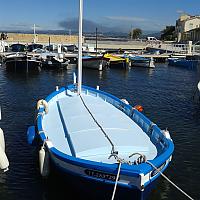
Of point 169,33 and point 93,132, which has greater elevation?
point 169,33

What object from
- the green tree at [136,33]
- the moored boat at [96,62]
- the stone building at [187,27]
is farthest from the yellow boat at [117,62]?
the green tree at [136,33]

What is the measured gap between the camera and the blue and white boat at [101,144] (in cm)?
914

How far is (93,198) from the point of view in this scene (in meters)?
10.3

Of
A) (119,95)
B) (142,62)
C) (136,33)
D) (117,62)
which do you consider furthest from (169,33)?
(119,95)

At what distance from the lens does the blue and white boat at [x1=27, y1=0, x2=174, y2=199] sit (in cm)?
914

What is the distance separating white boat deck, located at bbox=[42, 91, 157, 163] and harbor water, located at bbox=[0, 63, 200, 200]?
1612 mm

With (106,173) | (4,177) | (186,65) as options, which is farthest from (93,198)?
(186,65)

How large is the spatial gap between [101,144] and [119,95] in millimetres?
22612

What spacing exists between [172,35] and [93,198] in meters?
131

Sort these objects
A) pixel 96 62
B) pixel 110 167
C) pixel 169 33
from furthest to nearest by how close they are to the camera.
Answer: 1. pixel 169 33
2. pixel 96 62
3. pixel 110 167

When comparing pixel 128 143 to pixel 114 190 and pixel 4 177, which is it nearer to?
pixel 114 190

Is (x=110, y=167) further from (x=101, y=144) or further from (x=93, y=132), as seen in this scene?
(x=93, y=132)

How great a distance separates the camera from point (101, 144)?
35.3ft

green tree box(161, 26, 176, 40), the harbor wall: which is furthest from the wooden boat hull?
green tree box(161, 26, 176, 40)
